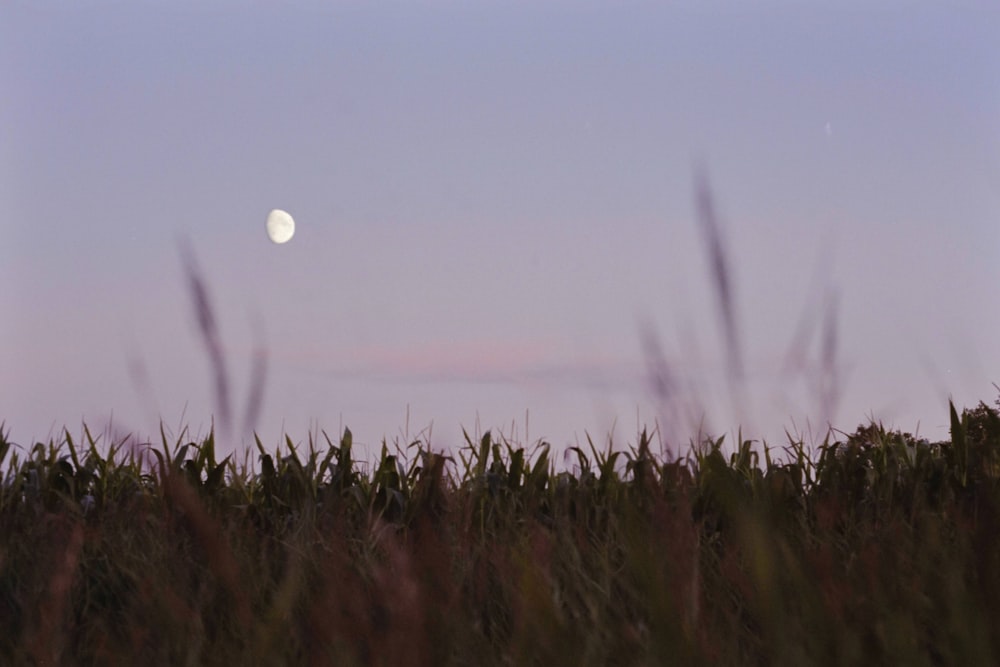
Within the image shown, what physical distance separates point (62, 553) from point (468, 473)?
252 cm

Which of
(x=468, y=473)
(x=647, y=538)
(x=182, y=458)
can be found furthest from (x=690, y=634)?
(x=182, y=458)

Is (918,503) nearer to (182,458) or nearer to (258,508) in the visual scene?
(258,508)

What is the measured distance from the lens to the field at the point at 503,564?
5.92 ft

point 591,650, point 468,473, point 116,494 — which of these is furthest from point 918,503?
point 116,494

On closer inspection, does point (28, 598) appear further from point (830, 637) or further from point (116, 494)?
point (830, 637)

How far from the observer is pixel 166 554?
3.90 meters

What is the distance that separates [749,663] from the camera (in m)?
2.36

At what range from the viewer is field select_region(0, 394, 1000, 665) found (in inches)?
71.1

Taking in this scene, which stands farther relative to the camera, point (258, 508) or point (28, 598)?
point (258, 508)

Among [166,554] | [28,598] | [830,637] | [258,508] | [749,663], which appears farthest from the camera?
[258,508]

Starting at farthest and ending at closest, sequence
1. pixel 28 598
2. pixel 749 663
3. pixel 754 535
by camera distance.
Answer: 1. pixel 28 598
2. pixel 749 663
3. pixel 754 535

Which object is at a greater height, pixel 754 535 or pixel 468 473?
pixel 468 473

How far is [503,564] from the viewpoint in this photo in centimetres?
334

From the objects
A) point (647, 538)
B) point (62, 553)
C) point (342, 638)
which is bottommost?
point (342, 638)
